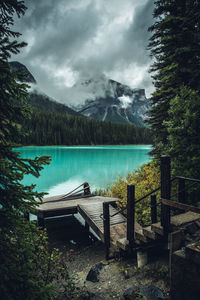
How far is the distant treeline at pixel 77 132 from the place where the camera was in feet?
352

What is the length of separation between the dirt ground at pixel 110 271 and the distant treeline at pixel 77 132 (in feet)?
329

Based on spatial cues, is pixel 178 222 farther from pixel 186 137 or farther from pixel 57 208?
pixel 57 208

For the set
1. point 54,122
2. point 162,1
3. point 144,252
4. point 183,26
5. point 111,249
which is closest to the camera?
point 144,252

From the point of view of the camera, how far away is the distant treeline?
352ft

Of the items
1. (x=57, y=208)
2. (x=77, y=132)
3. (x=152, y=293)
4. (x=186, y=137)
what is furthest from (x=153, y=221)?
(x=77, y=132)

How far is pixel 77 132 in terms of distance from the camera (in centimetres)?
11556

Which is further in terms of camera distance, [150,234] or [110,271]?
[110,271]

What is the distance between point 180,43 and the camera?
10.9 metres

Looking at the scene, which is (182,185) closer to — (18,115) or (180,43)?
(18,115)

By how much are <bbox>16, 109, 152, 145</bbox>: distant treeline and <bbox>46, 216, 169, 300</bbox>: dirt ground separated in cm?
10024

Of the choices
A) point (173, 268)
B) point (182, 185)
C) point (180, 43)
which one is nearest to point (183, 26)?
point (180, 43)

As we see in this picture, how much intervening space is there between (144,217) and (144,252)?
292 centimetres

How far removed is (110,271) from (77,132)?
11103cm

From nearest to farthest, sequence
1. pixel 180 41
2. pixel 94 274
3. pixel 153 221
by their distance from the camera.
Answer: pixel 94 274, pixel 153 221, pixel 180 41
